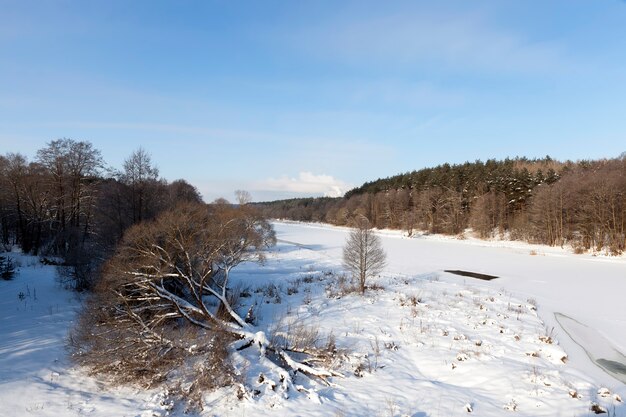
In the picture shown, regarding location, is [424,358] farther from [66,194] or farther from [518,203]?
[518,203]

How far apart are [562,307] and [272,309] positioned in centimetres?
1324

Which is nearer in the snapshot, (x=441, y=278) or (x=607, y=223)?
(x=441, y=278)

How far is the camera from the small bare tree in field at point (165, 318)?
9.23 metres

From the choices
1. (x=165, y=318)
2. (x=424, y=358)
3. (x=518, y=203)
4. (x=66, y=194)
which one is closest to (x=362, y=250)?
(x=424, y=358)

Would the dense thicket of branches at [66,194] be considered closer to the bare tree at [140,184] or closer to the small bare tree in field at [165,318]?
the bare tree at [140,184]

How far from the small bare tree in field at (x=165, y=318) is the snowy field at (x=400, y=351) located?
507mm

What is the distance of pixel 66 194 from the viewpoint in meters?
31.1

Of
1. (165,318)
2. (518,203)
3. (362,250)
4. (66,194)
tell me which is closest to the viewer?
(165,318)

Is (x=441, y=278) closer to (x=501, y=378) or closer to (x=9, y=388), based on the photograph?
(x=501, y=378)

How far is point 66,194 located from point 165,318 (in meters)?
26.1

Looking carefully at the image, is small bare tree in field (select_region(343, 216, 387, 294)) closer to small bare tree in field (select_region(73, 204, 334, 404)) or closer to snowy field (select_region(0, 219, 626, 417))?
snowy field (select_region(0, 219, 626, 417))

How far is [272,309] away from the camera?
1622 centimetres

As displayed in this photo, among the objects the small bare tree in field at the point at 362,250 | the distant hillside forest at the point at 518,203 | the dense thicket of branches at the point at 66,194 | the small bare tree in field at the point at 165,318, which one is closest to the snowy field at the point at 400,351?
the small bare tree in field at the point at 165,318

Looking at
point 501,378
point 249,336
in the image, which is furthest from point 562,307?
point 249,336
